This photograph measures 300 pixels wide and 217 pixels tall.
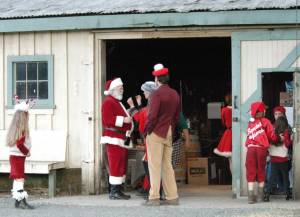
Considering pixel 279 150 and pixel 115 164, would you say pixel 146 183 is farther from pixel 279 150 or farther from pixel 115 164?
pixel 279 150

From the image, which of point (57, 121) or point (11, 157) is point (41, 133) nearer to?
point (57, 121)

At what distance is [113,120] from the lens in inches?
466

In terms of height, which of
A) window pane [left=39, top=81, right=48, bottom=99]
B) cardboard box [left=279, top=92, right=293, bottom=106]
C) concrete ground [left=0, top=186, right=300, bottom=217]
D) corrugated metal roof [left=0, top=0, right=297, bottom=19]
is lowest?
concrete ground [left=0, top=186, right=300, bottom=217]

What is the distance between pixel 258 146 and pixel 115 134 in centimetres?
230

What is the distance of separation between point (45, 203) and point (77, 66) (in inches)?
97.5

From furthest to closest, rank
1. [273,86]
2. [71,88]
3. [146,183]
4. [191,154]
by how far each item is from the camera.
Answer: [191,154] → [71,88] → [273,86] → [146,183]

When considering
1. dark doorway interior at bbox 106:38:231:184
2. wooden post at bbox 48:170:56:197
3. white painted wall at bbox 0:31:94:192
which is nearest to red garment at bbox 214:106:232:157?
white painted wall at bbox 0:31:94:192

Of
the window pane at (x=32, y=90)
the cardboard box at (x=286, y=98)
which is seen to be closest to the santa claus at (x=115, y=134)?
the window pane at (x=32, y=90)

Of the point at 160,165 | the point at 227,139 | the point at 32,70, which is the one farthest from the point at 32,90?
the point at 227,139

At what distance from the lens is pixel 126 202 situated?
11617 millimetres

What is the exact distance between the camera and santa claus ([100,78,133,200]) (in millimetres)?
11836

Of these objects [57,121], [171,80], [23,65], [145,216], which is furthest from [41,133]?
[171,80]

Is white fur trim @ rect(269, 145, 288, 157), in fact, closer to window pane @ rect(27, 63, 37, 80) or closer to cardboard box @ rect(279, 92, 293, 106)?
cardboard box @ rect(279, 92, 293, 106)

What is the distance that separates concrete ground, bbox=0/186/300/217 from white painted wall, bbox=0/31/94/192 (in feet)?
2.80
